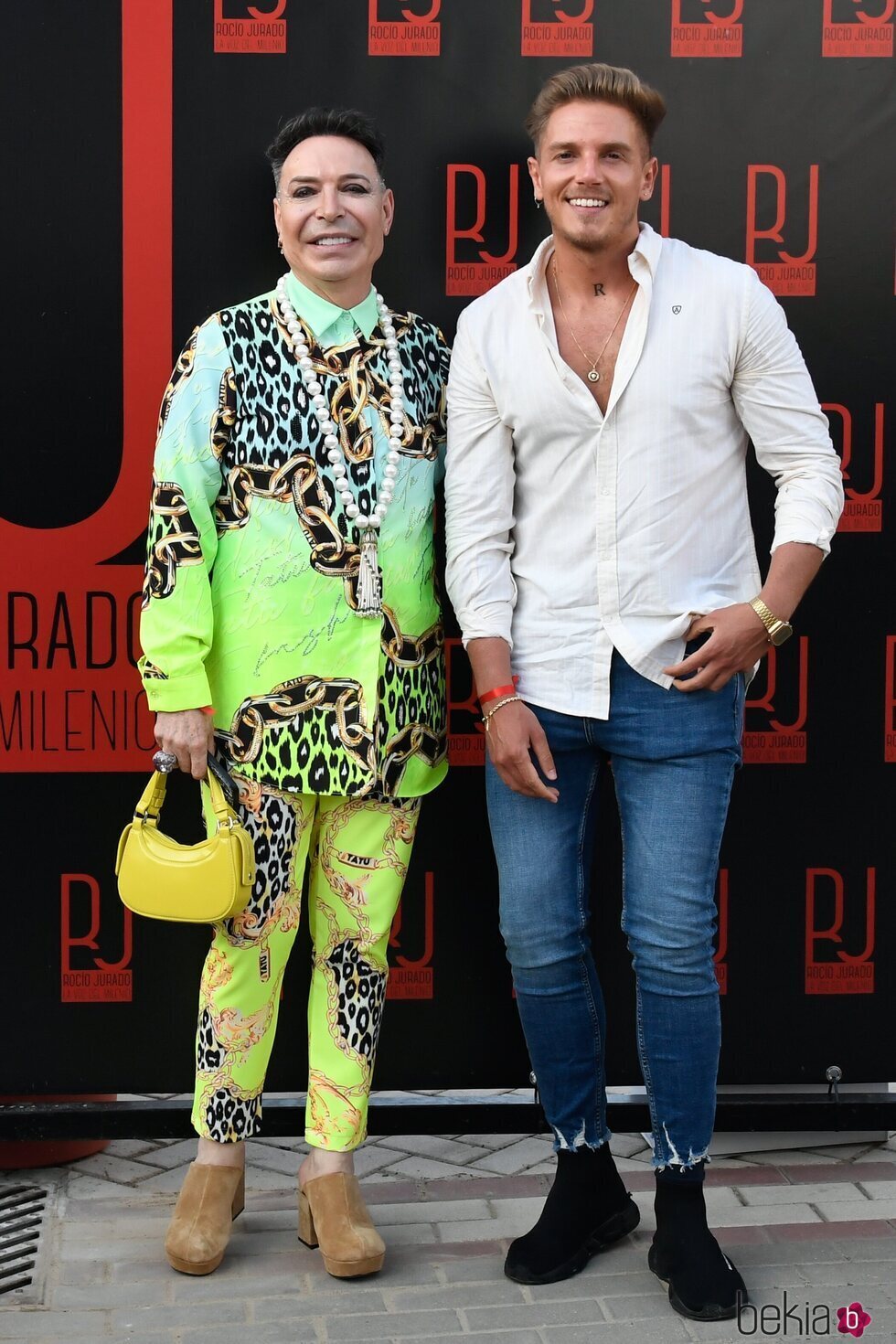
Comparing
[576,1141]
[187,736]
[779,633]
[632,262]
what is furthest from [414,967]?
[632,262]

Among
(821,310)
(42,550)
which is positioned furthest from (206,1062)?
(821,310)

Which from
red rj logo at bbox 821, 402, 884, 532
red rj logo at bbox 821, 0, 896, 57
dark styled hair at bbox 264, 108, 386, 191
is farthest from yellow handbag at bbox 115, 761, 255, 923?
red rj logo at bbox 821, 0, 896, 57

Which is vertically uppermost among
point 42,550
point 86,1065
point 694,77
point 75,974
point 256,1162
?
point 694,77

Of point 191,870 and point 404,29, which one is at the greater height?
point 404,29

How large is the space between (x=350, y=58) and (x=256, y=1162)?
2.47 metres

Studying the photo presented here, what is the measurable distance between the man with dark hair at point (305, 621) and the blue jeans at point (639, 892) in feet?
0.95

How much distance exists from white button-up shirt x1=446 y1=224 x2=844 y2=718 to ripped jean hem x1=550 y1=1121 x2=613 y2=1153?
84 centimetres

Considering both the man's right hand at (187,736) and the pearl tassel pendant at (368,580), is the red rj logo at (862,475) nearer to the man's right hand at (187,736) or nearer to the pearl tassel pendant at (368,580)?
the pearl tassel pendant at (368,580)

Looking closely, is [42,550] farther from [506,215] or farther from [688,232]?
[688,232]

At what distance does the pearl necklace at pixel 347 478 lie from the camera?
2797mm

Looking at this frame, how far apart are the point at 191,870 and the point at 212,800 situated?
5.9 inches

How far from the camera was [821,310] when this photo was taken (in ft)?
10.8

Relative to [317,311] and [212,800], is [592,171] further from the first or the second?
[212,800]

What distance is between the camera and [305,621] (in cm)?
280
